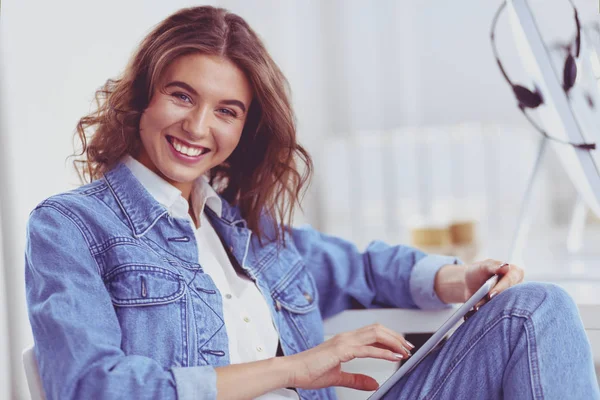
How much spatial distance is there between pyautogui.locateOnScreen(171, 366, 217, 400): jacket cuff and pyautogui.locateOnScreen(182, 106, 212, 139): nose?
351 mm

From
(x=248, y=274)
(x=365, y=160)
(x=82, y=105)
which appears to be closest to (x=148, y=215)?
(x=248, y=274)

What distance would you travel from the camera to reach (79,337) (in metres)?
0.84

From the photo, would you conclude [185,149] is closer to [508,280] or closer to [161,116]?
[161,116]

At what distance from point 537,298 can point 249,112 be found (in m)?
0.55

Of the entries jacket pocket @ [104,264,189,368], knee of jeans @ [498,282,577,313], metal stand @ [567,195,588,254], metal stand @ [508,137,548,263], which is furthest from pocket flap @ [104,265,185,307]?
metal stand @ [567,195,588,254]

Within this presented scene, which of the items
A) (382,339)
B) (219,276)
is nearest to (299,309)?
(219,276)

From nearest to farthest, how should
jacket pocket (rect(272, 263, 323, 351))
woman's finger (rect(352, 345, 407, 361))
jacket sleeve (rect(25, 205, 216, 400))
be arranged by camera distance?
1. jacket sleeve (rect(25, 205, 216, 400))
2. woman's finger (rect(352, 345, 407, 361))
3. jacket pocket (rect(272, 263, 323, 351))

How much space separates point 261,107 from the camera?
1.17m

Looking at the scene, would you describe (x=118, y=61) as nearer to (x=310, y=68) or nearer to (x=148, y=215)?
(x=148, y=215)

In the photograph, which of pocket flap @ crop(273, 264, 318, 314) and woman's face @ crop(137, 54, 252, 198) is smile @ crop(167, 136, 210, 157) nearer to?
woman's face @ crop(137, 54, 252, 198)

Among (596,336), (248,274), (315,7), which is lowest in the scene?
(596,336)

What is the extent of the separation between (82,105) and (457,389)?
827mm

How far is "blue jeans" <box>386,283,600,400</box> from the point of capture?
89cm

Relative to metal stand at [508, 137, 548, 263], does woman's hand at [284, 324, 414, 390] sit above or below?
below
